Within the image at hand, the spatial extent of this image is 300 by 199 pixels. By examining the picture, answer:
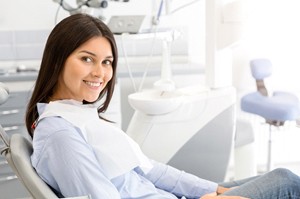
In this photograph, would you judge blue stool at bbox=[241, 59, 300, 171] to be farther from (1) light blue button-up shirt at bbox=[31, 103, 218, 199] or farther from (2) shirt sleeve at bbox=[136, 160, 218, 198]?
(1) light blue button-up shirt at bbox=[31, 103, 218, 199]

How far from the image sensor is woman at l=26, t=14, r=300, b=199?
1.08 meters

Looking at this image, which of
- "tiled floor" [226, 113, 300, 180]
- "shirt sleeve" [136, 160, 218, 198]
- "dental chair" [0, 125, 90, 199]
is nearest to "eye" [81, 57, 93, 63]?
"dental chair" [0, 125, 90, 199]

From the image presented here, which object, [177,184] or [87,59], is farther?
[177,184]

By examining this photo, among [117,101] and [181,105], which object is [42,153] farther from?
[117,101]

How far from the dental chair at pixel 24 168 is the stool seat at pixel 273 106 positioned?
1.59m

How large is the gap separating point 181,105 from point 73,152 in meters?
1.06

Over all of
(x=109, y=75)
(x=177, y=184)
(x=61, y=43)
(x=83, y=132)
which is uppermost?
(x=61, y=43)

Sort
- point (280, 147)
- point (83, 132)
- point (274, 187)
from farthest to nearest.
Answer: point (280, 147), point (274, 187), point (83, 132)

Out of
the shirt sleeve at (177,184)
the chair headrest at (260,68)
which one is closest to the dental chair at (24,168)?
the shirt sleeve at (177,184)

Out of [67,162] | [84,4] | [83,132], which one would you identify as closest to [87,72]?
[83,132]

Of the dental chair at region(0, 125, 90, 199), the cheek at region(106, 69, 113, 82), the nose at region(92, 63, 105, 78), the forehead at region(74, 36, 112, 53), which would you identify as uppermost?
the forehead at region(74, 36, 112, 53)

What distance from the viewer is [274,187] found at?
1283 mm

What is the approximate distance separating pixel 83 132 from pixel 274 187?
0.57 meters

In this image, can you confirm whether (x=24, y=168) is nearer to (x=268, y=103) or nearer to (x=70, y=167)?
(x=70, y=167)
